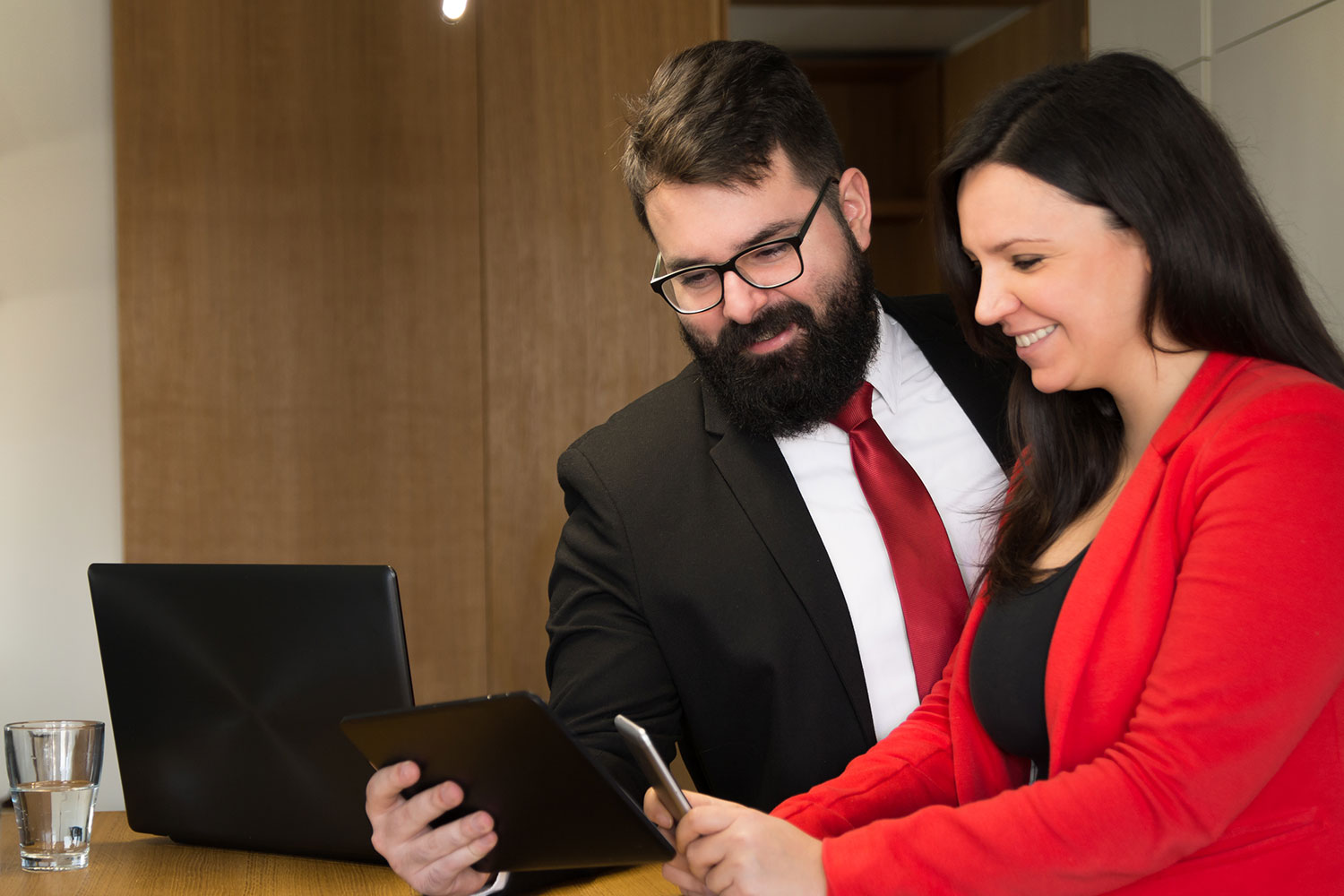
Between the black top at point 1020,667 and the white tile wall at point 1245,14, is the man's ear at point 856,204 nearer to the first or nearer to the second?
the black top at point 1020,667

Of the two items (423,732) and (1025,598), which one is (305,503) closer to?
(423,732)

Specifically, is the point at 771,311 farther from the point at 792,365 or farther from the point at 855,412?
the point at 855,412

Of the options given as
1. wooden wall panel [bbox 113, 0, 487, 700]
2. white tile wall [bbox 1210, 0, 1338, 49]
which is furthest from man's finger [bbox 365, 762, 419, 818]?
white tile wall [bbox 1210, 0, 1338, 49]

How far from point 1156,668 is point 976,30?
3632mm

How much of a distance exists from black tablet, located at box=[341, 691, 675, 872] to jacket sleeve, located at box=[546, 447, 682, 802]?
0.27m

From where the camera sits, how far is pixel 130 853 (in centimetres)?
154

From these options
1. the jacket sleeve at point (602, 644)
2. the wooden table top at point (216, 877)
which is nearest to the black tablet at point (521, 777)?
the wooden table top at point (216, 877)

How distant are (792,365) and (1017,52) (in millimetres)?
2610

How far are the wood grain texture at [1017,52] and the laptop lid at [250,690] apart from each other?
7.39 ft

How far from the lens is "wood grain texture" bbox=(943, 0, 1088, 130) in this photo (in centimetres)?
349

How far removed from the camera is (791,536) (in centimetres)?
161

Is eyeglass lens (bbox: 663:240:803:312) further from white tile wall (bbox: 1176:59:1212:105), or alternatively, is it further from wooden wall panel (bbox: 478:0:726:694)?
white tile wall (bbox: 1176:59:1212:105)

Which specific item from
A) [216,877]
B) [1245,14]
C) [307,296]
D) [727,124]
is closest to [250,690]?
[216,877]

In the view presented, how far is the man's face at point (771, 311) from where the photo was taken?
162 cm
